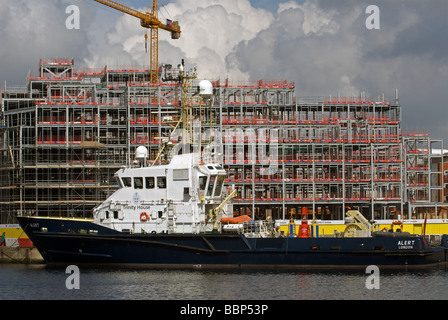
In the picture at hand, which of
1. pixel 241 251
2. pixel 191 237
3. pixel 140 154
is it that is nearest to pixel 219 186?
pixel 191 237

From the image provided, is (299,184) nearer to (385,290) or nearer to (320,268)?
(320,268)

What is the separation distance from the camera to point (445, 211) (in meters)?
84.9

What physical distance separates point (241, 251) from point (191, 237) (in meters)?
3.44

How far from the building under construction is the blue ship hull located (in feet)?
86.5

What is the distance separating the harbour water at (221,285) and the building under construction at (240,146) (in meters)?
30.0

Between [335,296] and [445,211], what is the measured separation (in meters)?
54.0

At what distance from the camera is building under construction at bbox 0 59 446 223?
74.0 meters

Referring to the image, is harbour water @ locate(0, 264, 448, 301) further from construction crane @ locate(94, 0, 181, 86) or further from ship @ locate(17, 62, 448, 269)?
construction crane @ locate(94, 0, 181, 86)

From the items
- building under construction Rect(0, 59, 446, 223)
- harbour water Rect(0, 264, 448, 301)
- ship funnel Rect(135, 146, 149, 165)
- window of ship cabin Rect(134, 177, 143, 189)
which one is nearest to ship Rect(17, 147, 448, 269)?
window of ship cabin Rect(134, 177, 143, 189)

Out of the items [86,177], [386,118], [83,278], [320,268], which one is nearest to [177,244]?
[83,278]

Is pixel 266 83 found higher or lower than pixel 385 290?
higher

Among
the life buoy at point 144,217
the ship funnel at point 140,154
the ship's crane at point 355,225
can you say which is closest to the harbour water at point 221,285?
the ship's crane at point 355,225

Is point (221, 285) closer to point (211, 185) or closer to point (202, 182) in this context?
point (202, 182)
